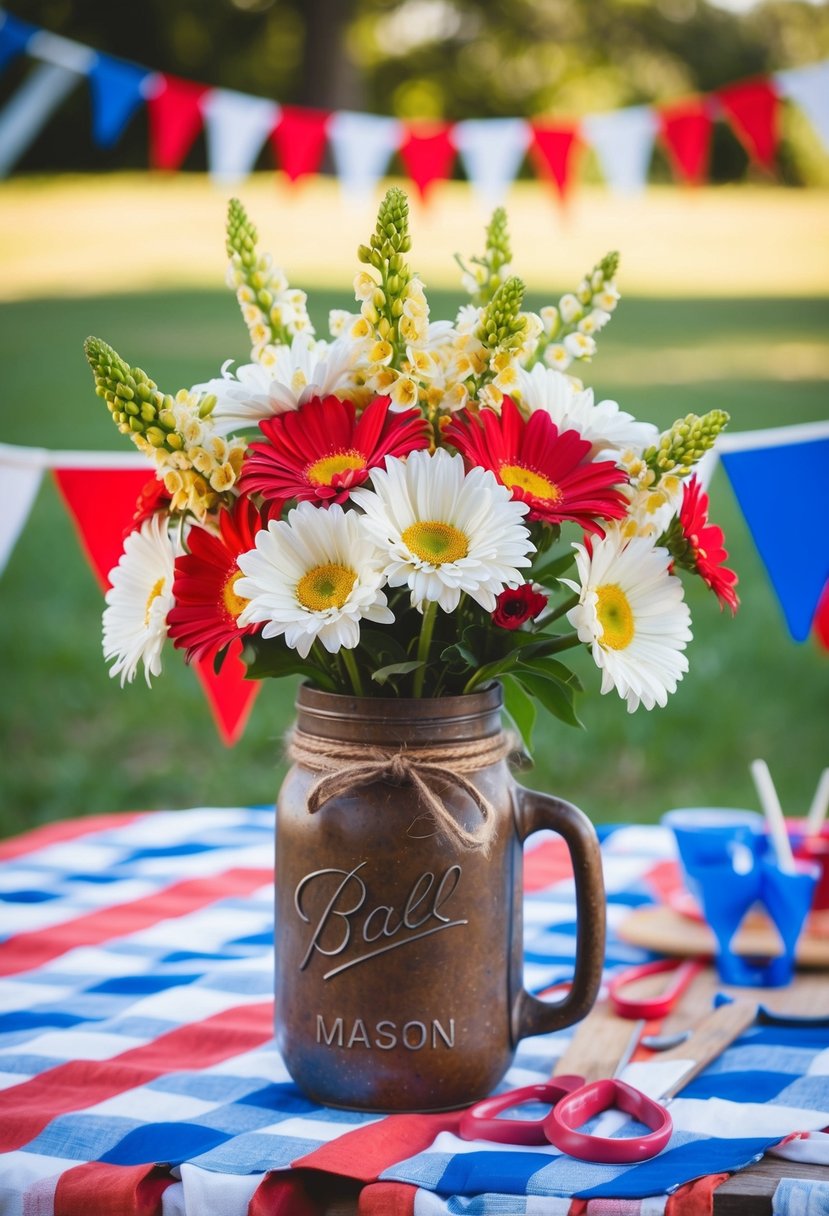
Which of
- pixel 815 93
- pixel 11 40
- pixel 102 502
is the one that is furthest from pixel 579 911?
pixel 11 40

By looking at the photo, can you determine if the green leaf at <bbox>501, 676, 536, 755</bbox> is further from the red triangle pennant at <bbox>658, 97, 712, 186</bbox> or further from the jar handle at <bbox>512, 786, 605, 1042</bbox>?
the red triangle pennant at <bbox>658, 97, 712, 186</bbox>

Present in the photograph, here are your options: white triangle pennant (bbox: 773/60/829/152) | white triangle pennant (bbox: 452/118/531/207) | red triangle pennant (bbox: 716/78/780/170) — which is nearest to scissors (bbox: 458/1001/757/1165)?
white triangle pennant (bbox: 773/60/829/152)

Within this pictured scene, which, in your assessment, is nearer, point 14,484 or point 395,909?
point 395,909

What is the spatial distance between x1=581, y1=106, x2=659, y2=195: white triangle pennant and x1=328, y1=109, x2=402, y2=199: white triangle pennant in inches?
20.6

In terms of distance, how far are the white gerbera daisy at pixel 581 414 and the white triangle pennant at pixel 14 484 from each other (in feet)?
2.58

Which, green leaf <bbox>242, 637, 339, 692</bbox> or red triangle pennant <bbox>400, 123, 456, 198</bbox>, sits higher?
red triangle pennant <bbox>400, 123, 456, 198</bbox>

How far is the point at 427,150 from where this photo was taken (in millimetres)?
3648

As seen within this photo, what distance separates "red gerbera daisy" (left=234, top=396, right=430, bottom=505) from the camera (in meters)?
0.92

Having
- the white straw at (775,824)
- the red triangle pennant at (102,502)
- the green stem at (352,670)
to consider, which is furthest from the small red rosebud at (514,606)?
the red triangle pennant at (102,502)

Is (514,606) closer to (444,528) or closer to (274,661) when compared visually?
(444,528)

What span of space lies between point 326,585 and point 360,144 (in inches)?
120

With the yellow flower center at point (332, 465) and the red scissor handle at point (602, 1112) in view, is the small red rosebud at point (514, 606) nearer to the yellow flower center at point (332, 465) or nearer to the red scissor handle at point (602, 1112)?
the yellow flower center at point (332, 465)

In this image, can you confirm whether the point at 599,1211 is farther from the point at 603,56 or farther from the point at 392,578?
the point at 603,56

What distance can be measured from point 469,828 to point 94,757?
2802 millimetres
